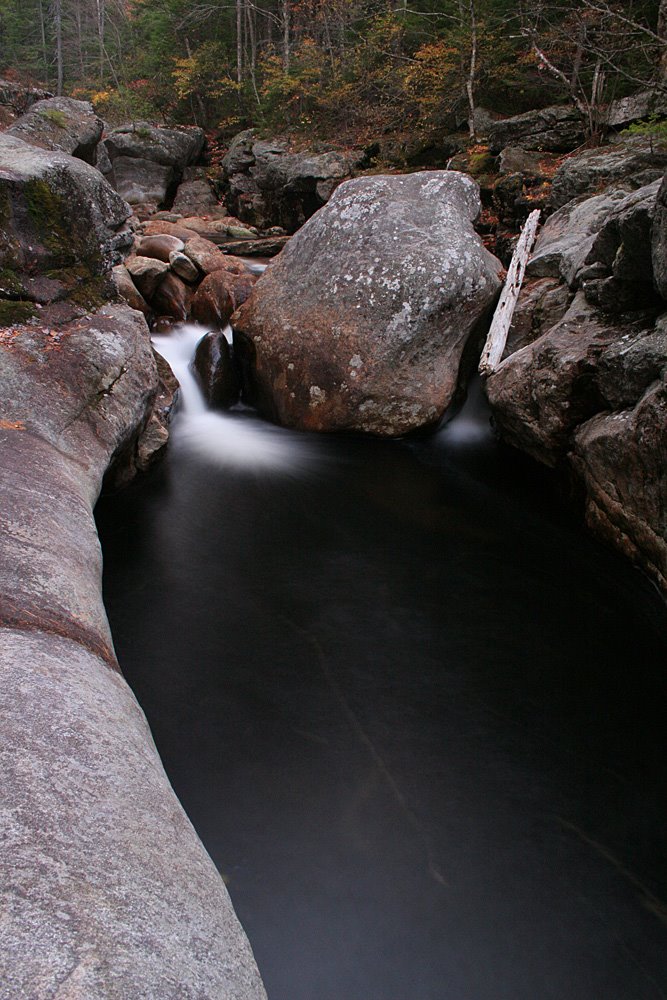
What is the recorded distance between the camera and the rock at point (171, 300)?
898cm

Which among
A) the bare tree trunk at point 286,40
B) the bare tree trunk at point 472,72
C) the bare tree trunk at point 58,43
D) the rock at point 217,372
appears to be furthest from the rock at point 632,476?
the bare tree trunk at point 58,43

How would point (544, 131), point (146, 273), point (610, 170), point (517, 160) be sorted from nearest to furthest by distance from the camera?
point (610, 170) < point (146, 273) < point (517, 160) < point (544, 131)

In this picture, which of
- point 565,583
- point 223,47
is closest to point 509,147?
point 565,583

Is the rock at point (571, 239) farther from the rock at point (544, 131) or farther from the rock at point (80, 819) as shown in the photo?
the rock at point (80, 819)

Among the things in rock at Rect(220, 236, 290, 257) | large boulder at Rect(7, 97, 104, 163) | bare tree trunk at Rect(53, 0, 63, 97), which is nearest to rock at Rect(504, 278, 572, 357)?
large boulder at Rect(7, 97, 104, 163)

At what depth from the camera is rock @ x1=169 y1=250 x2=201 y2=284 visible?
9.23m

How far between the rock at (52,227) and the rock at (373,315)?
2211mm

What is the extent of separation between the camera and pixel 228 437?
722 centimetres

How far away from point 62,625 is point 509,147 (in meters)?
14.1

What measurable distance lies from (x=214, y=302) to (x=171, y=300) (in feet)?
2.44

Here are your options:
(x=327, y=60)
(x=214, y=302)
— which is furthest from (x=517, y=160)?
(x=327, y=60)

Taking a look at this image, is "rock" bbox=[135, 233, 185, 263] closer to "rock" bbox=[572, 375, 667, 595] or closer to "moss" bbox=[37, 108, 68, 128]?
"moss" bbox=[37, 108, 68, 128]

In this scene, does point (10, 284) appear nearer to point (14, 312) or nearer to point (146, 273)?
point (14, 312)

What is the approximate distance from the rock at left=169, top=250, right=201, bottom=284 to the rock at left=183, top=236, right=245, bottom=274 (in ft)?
0.61
